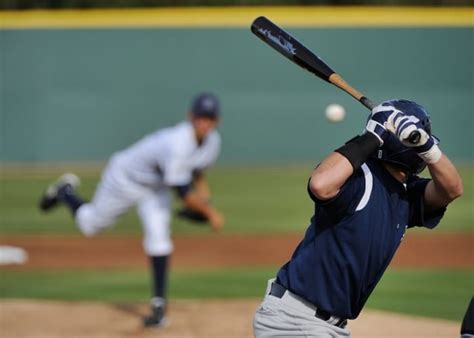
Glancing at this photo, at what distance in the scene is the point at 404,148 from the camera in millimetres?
3941

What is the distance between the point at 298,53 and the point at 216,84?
13920 millimetres

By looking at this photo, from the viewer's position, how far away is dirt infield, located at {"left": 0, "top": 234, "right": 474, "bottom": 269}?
10.4 meters

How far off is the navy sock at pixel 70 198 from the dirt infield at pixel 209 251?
106cm

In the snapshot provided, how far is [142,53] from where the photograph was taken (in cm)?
1833

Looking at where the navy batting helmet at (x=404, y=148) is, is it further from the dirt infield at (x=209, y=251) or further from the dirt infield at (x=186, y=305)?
the dirt infield at (x=209, y=251)

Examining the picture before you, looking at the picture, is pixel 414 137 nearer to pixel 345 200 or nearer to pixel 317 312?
pixel 345 200

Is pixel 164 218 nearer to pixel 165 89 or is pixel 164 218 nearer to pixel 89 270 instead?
pixel 89 270

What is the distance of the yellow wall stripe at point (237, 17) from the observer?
A: 1802cm

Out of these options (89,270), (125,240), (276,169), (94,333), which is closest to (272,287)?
(94,333)

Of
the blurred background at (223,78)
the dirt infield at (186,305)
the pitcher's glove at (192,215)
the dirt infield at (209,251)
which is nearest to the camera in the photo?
the dirt infield at (186,305)

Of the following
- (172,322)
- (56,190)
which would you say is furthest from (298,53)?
(56,190)

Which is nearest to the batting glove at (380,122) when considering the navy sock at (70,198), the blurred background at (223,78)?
the navy sock at (70,198)

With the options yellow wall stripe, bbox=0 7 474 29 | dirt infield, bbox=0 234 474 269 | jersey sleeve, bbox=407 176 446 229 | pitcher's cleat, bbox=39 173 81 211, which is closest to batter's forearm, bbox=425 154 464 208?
jersey sleeve, bbox=407 176 446 229

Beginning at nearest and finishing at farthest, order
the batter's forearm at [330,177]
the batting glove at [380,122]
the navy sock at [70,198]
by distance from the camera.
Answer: the batter's forearm at [330,177] → the batting glove at [380,122] → the navy sock at [70,198]
